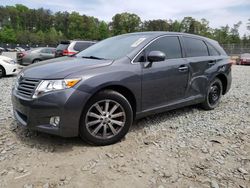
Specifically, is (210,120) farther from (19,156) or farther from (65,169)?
(19,156)

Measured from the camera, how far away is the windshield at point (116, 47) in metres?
3.75

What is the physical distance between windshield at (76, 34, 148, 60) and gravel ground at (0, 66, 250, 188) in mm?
1232

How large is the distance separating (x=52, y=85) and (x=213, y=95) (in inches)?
136

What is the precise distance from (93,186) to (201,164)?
4.26ft

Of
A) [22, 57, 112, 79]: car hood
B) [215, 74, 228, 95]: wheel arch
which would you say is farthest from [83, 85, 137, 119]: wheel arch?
[215, 74, 228, 95]: wheel arch

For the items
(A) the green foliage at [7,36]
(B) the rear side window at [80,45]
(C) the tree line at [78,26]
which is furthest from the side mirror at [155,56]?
(A) the green foliage at [7,36]

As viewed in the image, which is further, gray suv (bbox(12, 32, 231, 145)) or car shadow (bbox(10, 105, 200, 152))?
car shadow (bbox(10, 105, 200, 152))

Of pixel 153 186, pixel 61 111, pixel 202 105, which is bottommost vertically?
pixel 153 186

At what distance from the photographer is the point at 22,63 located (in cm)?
1409

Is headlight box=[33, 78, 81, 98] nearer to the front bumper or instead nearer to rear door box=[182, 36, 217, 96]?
the front bumper

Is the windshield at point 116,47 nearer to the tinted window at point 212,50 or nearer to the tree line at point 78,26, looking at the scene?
the tinted window at point 212,50

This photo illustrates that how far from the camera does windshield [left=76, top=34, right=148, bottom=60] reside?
3.75m

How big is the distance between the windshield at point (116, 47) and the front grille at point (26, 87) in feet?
3.69

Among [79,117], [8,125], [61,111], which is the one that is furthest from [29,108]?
[8,125]
